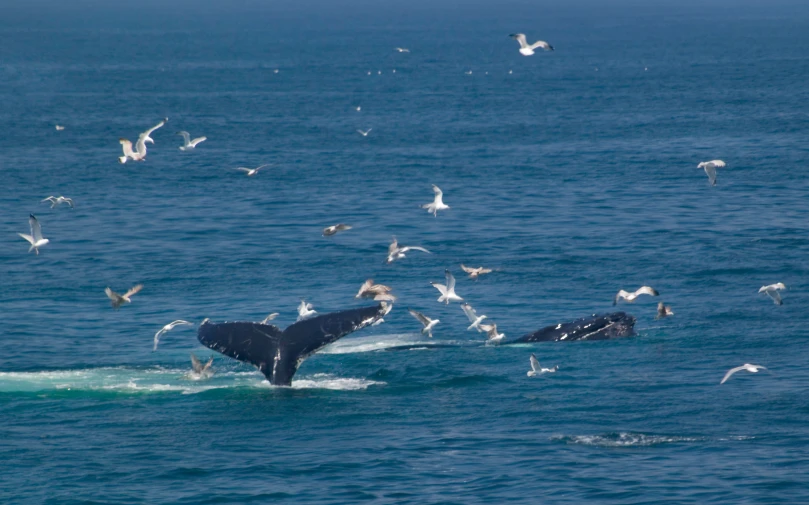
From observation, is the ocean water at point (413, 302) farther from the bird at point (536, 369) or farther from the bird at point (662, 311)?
the bird at point (662, 311)

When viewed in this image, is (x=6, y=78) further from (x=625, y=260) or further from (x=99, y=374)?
(x=99, y=374)

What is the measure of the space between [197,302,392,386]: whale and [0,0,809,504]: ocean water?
111 cm

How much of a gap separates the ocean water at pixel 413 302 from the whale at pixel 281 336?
3.65 feet

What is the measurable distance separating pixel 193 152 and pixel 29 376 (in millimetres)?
53498

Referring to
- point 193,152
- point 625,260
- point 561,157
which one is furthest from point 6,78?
point 625,260

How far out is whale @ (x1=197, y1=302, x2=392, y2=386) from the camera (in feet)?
90.2

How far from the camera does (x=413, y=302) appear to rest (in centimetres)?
4244

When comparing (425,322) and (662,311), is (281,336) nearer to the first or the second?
(425,322)

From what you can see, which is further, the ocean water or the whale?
the whale

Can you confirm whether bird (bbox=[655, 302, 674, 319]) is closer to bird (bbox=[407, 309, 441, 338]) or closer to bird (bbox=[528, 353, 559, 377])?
bird (bbox=[528, 353, 559, 377])

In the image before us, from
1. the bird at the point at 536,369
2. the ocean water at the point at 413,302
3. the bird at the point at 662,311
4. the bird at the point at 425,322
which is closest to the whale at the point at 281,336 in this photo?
the ocean water at the point at 413,302

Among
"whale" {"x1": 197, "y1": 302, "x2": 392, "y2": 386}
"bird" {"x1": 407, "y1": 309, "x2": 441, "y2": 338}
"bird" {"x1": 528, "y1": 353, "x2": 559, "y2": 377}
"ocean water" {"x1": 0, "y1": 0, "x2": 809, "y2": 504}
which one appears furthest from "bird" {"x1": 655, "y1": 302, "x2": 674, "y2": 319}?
"whale" {"x1": 197, "y1": 302, "x2": 392, "y2": 386}

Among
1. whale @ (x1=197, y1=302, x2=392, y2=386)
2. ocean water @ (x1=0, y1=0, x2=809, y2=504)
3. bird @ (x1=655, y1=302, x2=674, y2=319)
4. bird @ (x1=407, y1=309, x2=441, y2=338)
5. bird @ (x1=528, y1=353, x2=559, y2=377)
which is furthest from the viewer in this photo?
bird @ (x1=655, y1=302, x2=674, y2=319)

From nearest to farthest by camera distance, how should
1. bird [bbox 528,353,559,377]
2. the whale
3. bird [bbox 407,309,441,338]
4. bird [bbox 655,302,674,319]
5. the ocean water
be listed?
the ocean water, the whale, bird [bbox 528,353,559,377], bird [bbox 407,309,441,338], bird [bbox 655,302,674,319]
